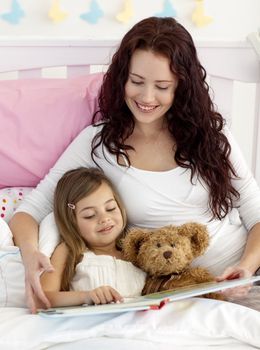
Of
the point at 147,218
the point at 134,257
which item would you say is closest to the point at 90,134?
the point at 147,218

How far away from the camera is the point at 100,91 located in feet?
5.19

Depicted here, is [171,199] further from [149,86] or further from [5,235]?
[5,235]

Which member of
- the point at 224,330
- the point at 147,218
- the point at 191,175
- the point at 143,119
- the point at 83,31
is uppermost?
the point at 83,31

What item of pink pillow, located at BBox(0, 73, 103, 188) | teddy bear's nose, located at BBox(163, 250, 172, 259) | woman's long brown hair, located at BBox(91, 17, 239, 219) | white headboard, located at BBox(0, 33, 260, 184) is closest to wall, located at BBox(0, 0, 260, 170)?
white headboard, located at BBox(0, 33, 260, 184)

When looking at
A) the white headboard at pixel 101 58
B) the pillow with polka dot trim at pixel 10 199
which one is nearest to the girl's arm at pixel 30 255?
the pillow with polka dot trim at pixel 10 199

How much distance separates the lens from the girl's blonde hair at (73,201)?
1.37 metres

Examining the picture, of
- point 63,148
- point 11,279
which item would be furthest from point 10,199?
point 11,279

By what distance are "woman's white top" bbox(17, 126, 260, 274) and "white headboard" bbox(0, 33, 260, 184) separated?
30 centimetres

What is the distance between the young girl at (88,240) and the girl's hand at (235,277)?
0.18 meters

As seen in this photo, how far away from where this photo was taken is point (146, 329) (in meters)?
1.15

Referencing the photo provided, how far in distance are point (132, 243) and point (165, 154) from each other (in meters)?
0.27

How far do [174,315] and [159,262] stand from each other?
0.14 m

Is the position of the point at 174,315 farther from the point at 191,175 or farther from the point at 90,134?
the point at 90,134

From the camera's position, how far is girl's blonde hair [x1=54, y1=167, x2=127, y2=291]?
1370 millimetres
